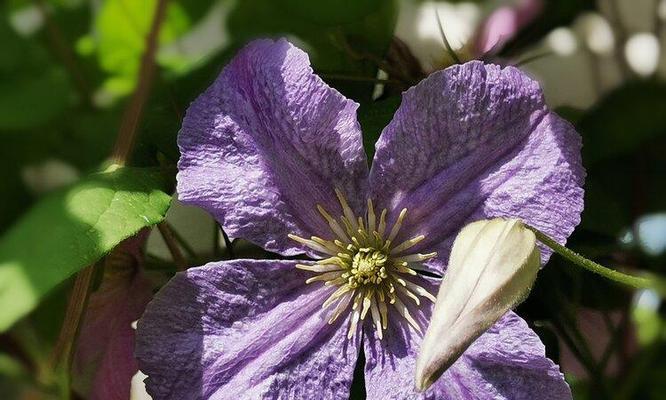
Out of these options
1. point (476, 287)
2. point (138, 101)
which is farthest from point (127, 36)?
point (476, 287)

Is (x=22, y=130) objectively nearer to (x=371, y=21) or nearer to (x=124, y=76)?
(x=124, y=76)

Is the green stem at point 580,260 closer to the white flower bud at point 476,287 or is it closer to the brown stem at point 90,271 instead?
the white flower bud at point 476,287

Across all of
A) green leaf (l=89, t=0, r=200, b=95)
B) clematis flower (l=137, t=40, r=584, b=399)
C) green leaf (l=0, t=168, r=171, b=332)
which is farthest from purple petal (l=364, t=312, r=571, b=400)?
green leaf (l=89, t=0, r=200, b=95)

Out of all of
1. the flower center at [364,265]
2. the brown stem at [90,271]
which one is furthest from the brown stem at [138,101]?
the flower center at [364,265]

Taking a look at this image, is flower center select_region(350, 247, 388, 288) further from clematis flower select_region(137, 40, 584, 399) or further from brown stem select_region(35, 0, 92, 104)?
brown stem select_region(35, 0, 92, 104)

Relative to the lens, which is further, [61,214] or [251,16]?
[251,16]

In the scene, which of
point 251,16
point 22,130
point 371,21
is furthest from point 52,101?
point 371,21

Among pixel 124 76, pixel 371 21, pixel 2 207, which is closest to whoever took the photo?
pixel 371 21
